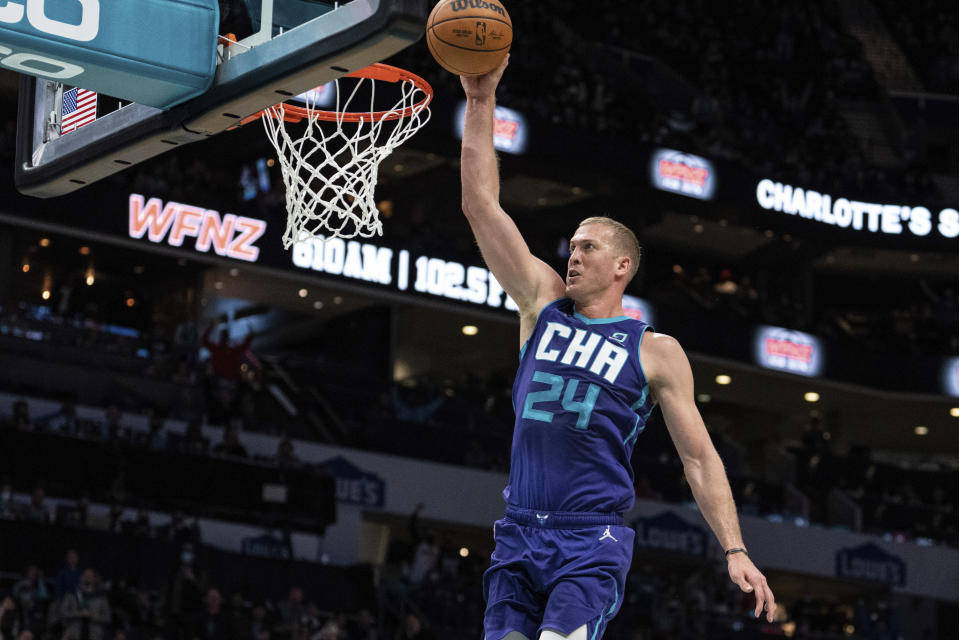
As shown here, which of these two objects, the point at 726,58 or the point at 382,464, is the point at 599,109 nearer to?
the point at 726,58

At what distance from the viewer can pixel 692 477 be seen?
561 centimetres

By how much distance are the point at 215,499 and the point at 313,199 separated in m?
13.2

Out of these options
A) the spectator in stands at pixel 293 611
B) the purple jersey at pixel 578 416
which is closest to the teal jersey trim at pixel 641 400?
the purple jersey at pixel 578 416

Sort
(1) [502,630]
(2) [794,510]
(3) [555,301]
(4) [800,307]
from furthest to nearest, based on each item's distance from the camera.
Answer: (4) [800,307] < (2) [794,510] < (3) [555,301] < (1) [502,630]

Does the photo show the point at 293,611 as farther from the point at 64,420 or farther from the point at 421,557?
the point at 64,420

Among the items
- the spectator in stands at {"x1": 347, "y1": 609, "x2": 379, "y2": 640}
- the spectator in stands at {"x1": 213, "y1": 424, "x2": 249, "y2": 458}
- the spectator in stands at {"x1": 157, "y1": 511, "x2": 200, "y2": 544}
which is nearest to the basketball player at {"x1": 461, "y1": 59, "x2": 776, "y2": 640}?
the spectator in stands at {"x1": 347, "y1": 609, "x2": 379, "y2": 640}

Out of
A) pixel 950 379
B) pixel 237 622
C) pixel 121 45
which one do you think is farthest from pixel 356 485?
pixel 121 45

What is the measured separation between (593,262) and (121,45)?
7.68ft

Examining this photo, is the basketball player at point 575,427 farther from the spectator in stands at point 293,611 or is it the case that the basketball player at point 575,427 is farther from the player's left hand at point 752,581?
the spectator in stands at point 293,611

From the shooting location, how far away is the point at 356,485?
1011 inches

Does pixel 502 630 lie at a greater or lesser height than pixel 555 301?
lesser

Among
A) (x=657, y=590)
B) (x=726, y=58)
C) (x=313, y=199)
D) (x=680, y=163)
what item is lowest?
(x=657, y=590)

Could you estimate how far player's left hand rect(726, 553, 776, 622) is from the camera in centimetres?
513

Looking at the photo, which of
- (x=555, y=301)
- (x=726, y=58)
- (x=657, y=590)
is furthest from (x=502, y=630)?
(x=726, y=58)
